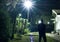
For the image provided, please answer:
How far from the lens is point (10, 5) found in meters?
22.0

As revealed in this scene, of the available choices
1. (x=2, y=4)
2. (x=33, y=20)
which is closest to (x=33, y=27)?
(x=33, y=20)

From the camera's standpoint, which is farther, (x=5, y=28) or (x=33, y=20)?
(x=33, y=20)

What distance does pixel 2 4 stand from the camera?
1755 centimetres

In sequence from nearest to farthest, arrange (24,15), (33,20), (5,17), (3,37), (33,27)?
1. (3,37)
2. (5,17)
3. (24,15)
4. (33,27)
5. (33,20)

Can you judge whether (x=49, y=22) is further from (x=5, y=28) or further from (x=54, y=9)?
(x=5, y=28)

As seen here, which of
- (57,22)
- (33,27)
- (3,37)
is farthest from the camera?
(33,27)

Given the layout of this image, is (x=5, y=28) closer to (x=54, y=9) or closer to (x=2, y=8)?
(x=2, y=8)

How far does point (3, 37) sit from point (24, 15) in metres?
25.5

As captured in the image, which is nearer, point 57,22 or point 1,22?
point 1,22

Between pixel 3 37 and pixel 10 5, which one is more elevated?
pixel 10 5

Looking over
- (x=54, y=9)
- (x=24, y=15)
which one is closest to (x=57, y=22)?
(x=54, y=9)

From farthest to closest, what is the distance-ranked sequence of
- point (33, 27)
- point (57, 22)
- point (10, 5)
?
1. point (33, 27)
2. point (57, 22)
3. point (10, 5)

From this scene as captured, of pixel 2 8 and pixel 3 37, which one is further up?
pixel 2 8

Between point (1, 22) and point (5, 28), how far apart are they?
26.4 inches
